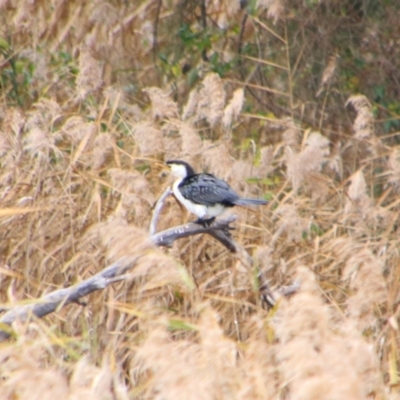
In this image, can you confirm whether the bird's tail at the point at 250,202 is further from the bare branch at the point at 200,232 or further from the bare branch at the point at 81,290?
the bare branch at the point at 81,290

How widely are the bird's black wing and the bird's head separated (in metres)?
0.21

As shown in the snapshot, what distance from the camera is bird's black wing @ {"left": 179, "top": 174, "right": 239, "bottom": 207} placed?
512cm

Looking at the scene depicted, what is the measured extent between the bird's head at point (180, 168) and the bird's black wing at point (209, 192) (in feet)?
0.69

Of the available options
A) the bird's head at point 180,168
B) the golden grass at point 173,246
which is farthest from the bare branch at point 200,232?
the bird's head at point 180,168

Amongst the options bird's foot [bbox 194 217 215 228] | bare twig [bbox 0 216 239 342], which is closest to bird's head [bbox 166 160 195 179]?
bird's foot [bbox 194 217 215 228]

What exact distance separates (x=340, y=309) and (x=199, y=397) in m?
1.97

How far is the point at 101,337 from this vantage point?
486 cm

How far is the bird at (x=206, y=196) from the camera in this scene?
16.8 ft

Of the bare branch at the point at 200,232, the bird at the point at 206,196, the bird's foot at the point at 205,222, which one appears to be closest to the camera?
the bare branch at the point at 200,232

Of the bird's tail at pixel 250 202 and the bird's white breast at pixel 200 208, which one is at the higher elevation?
the bird's tail at pixel 250 202

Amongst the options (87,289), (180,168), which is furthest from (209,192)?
(87,289)

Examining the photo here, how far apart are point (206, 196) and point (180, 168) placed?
0.41m

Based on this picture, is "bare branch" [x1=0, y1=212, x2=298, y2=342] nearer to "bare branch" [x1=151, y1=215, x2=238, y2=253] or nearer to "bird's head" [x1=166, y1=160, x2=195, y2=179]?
"bare branch" [x1=151, y1=215, x2=238, y2=253]

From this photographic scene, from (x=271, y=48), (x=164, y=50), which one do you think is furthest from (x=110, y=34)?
(x=271, y=48)
